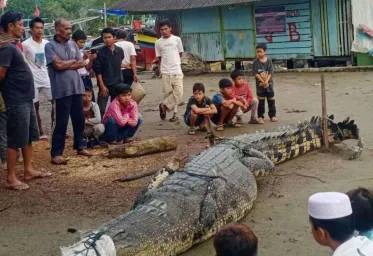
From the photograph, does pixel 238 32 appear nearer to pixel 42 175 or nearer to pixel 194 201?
pixel 42 175

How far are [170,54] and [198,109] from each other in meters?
1.73

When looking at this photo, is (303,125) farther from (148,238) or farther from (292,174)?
(148,238)

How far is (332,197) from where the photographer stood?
2705 mm

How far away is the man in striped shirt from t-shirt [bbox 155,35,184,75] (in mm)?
2024

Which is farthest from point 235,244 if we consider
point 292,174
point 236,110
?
point 236,110

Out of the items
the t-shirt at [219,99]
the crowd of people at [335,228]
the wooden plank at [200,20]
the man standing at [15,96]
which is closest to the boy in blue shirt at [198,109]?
the t-shirt at [219,99]

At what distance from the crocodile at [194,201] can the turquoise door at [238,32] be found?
37.3 ft

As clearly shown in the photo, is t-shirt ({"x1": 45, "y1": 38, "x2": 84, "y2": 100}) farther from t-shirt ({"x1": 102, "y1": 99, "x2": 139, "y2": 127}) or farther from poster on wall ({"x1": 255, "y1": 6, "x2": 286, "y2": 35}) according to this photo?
poster on wall ({"x1": 255, "y1": 6, "x2": 286, "y2": 35})

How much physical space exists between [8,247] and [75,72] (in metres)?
2.73

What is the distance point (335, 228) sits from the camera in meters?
2.70

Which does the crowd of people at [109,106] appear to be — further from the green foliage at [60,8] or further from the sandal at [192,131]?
the green foliage at [60,8]

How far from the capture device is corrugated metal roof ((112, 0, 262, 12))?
690 inches

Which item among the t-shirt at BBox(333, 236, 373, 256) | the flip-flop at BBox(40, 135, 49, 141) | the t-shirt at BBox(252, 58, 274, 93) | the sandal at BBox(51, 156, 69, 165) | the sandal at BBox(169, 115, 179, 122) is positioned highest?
the t-shirt at BBox(252, 58, 274, 93)

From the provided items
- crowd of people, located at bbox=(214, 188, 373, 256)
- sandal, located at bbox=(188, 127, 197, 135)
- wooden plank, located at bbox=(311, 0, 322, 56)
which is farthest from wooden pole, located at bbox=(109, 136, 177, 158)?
wooden plank, located at bbox=(311, 0, 322, 56)
